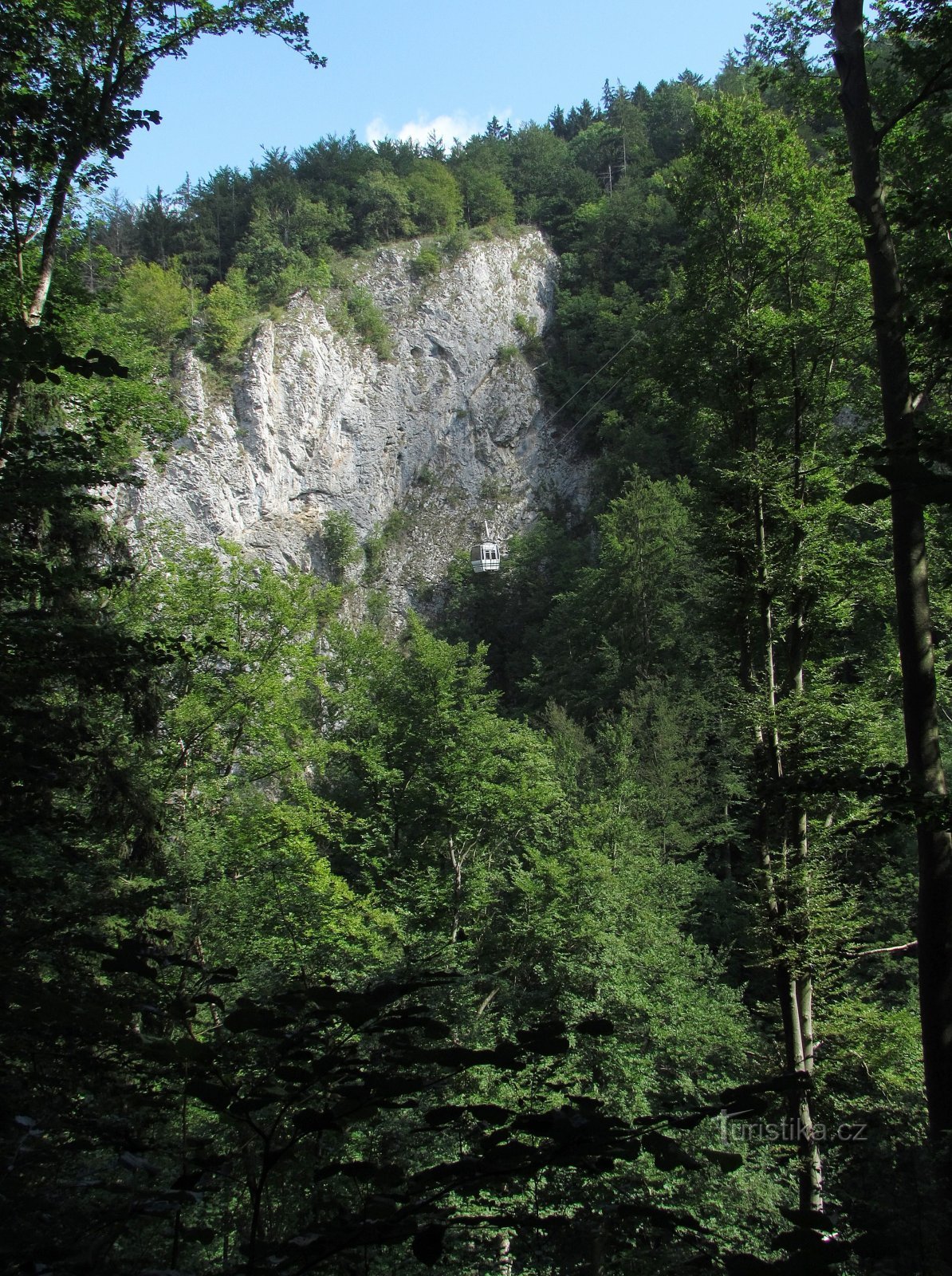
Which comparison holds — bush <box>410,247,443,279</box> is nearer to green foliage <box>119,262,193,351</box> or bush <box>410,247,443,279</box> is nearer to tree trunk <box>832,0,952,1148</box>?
green foliage <box>119,262,193,351</box>

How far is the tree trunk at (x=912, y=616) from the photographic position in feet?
12.1

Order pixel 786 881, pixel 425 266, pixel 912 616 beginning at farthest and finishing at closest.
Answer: pixel 425 266, pixel 786 881, pixel 912 616

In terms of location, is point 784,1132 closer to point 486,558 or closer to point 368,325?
point 486,558

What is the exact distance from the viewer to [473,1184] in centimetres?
159

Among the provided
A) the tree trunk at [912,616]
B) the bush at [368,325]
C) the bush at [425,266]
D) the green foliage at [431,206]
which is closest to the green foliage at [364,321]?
the bush at [368,325]

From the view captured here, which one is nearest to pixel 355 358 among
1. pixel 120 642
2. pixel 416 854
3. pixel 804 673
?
pixel 416 854

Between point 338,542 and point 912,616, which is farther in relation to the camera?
point 338,542

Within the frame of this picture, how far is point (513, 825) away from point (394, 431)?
35.9m

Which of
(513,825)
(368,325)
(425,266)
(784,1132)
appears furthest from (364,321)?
(784,1132)

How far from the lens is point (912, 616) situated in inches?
159

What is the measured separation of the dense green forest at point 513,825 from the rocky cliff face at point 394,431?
20028 millimetres

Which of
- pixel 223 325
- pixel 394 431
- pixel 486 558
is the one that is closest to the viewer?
pixel 223 325

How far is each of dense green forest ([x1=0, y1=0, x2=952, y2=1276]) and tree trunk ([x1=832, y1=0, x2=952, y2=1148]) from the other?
2 cm

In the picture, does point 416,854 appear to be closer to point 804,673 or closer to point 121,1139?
point 804,673
